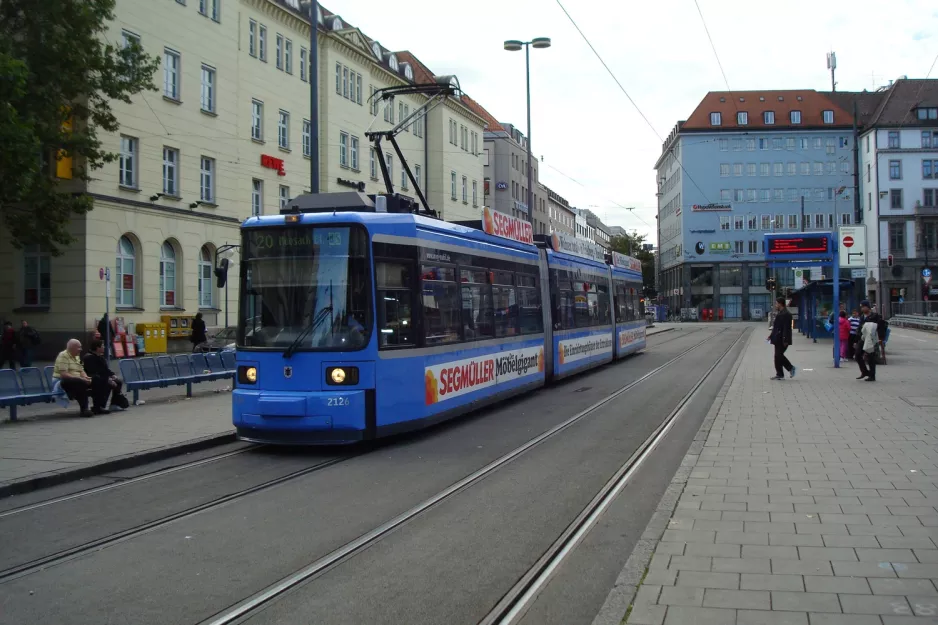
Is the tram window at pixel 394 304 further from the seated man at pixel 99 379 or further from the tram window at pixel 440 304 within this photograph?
the seated man at pixel 99 379

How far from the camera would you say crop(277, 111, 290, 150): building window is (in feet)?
130

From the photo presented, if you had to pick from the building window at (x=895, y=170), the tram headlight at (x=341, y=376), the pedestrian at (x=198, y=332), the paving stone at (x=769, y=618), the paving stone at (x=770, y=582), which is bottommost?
the paving stone at (x=769, y=618)

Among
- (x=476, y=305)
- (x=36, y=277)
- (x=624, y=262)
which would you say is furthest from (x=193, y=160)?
(x=476, y=305)

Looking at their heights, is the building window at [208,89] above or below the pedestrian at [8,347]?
above

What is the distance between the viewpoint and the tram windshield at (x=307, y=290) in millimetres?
10547

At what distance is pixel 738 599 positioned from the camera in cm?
477

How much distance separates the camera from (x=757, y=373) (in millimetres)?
21250

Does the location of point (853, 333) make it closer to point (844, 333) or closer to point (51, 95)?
point (844, 333)

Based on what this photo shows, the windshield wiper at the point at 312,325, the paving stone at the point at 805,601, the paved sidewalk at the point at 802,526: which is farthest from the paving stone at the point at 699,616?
the windshield wiper at the point at 312,325

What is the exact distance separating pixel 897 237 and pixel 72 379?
83703 mm

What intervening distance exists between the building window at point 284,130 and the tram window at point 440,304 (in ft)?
94.8

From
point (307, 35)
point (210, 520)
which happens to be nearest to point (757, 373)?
point (210, 520)

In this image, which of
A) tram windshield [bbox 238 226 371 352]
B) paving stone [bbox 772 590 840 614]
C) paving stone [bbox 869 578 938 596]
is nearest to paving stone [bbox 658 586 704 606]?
paving stone [bbox 772 590 840 614]

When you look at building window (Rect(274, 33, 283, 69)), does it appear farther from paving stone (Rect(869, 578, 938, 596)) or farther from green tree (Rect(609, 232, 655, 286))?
green tree (Rect(609, 232, 655, 286))
